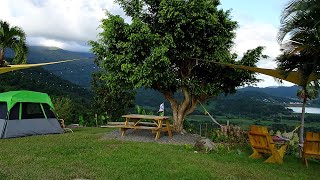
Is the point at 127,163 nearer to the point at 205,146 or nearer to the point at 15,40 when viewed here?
the point at 205,146

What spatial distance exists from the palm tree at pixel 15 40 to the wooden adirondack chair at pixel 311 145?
540 inches

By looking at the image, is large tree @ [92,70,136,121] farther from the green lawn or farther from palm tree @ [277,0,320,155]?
palm tree @ [277,0,320,155]

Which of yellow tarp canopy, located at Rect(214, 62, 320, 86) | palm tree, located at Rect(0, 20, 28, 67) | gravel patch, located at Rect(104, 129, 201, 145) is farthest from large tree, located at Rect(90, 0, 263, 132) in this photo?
palm tree, located at Rect(0, 20, 28, 67)

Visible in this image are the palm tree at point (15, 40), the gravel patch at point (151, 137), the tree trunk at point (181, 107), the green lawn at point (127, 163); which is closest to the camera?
the green lawn at point (127, 163)

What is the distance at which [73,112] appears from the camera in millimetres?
18859

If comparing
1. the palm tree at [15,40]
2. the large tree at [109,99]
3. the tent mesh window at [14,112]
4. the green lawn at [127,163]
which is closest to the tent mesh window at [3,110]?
the tent mesh window at [14,112]

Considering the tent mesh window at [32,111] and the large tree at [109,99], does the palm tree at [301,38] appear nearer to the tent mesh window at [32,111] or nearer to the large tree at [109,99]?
the tent mesh window at [32,111]

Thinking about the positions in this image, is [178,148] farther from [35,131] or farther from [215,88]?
[35,131]

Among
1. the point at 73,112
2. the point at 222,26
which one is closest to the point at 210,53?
the point at 222,26

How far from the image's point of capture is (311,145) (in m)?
8.54

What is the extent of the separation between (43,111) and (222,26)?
6.91 m

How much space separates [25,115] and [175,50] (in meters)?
5.54

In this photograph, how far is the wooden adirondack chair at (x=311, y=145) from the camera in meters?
8.41

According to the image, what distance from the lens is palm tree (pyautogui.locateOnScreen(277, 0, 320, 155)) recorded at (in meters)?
8.26
